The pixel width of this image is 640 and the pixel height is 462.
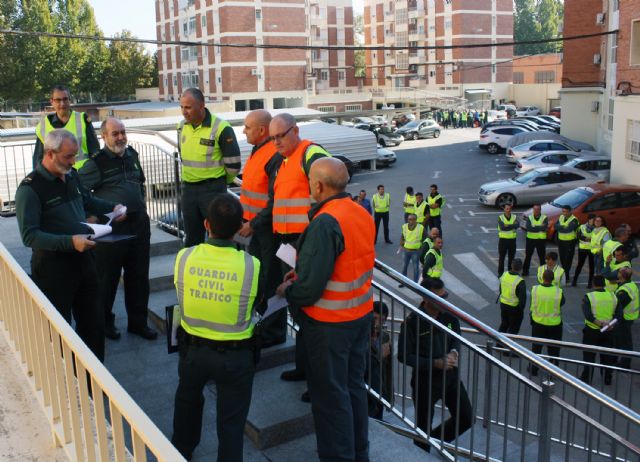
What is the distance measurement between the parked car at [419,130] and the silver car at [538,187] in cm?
2642

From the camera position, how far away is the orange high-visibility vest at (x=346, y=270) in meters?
4.24

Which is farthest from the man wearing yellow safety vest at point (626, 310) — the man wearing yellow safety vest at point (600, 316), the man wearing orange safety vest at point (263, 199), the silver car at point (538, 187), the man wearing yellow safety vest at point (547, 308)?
the silver car at point (538, 187)

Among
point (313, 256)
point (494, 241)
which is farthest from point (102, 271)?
point (494, 241)

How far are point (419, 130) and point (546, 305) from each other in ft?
141

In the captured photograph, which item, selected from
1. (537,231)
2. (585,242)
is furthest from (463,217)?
(585,242)

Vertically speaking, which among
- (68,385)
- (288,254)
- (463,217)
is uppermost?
(288,254)

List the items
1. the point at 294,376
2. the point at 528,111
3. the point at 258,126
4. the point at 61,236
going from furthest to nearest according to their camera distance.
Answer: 1. the point at 528,111
2. the point at 258,126
3. the point at 294,376
4. the point at 61,236

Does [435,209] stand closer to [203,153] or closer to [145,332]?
[203,153]

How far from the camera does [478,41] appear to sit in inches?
3169

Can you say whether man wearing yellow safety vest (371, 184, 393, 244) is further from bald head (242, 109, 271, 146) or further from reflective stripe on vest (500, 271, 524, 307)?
bald head (242, 109, 271, 146)

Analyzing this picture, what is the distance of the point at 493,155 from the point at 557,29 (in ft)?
287

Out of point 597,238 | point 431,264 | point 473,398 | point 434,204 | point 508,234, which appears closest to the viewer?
point 473,398

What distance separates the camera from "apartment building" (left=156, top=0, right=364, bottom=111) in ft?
205

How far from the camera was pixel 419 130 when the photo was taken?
2078 inches
